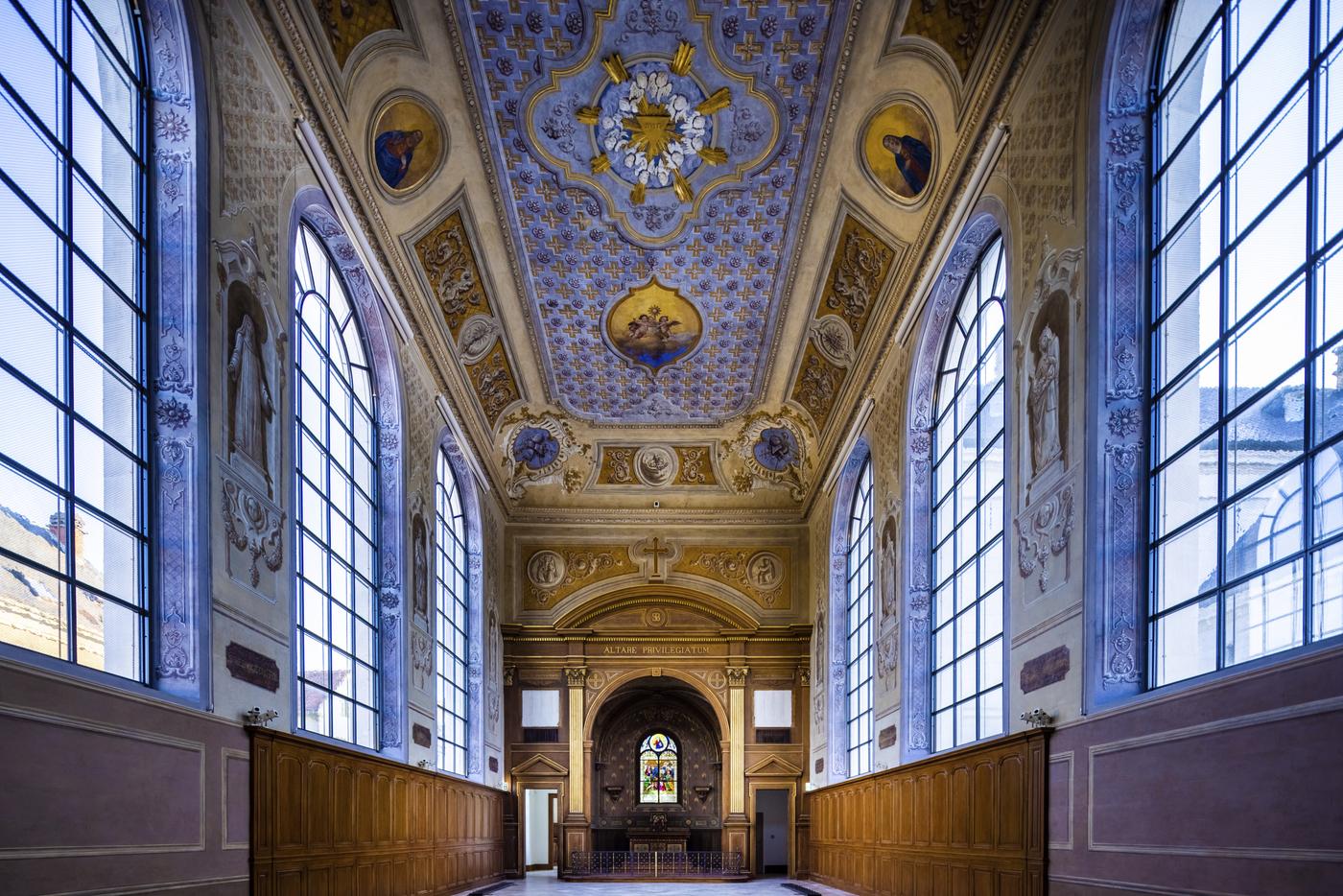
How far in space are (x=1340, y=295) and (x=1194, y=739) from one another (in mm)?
3259

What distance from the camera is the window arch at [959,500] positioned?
14797 mm

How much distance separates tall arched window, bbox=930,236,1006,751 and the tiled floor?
276 inches

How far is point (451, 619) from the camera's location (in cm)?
2394

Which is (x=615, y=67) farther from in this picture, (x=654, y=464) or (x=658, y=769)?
(x=658, y=769)

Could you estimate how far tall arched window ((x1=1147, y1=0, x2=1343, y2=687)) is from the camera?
757cm

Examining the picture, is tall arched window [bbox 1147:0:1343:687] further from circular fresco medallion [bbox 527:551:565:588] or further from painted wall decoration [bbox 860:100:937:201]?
circular fresco medallion [bbox 527:551:565:588]

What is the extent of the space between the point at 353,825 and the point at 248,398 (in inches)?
266

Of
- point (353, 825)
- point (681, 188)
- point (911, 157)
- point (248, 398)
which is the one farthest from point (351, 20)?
point (353, 825)

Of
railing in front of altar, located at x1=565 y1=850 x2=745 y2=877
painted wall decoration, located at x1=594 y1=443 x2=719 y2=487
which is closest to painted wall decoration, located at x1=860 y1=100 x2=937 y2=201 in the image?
painted wall decoration, located at x1=594 y1=443 x2=719 y2=487

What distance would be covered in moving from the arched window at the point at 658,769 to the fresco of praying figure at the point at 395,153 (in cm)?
2516

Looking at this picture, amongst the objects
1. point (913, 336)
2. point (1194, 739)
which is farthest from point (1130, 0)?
point (913, 336)

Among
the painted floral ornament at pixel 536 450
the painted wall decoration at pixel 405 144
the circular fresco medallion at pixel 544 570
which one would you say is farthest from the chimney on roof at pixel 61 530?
the circular fresco medallion at pixel 544 570

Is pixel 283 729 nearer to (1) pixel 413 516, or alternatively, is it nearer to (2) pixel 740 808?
(1) pixel 413 516

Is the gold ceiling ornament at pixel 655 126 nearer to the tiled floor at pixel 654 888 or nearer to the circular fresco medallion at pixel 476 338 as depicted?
the circular fresco medallion at pixel 476 338
